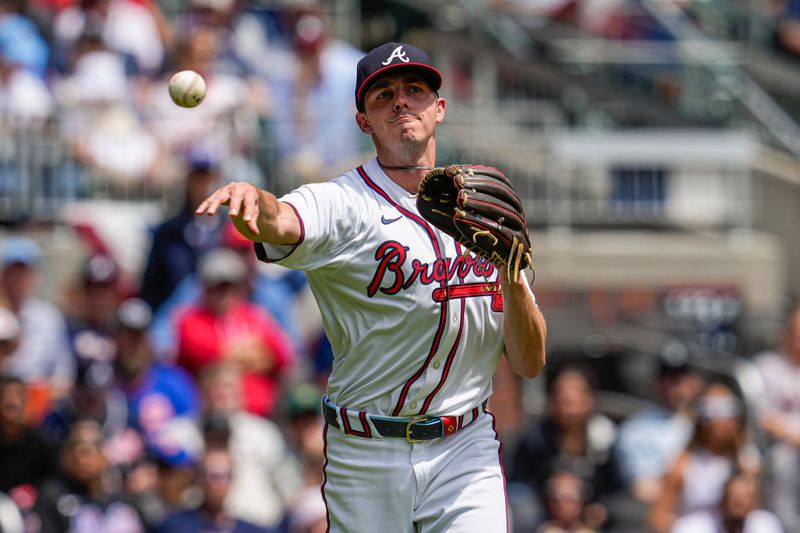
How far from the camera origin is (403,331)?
15.7ft

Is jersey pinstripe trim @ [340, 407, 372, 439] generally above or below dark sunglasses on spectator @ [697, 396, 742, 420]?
above

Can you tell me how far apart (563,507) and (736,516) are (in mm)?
1056

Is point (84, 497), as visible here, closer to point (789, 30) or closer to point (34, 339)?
point (34, 339)

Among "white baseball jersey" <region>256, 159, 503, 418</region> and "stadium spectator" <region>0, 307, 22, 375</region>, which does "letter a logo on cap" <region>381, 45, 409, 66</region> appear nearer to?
"white baseball jersey" <region>256, 159, 503, 418</region>

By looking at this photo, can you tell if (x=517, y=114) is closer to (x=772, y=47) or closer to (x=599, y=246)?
(x=599, y=246)

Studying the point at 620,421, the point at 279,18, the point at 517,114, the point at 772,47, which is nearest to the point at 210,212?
the point at 620,421

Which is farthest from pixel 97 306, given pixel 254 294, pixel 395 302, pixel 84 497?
pixel 395 302

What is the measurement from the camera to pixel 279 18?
13.2 meters

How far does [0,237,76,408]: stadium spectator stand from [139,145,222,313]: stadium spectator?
0.68m

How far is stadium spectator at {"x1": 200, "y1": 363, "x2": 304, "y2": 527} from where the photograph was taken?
27.6ft

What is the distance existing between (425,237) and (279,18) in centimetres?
877

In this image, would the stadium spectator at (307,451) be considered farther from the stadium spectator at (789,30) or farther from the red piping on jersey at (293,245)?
the stadium spectator at (789,30)

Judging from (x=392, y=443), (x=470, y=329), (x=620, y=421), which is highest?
(x=470, y=329)

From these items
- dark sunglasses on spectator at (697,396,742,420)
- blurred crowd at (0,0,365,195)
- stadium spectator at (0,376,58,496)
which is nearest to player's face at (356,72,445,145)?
stadium spectator at (0,376,58,496)
